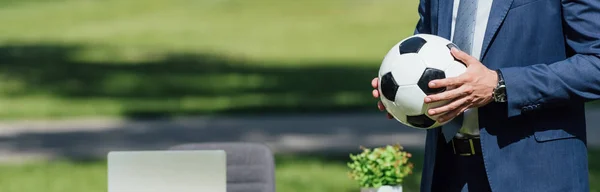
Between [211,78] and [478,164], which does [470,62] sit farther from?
[211,78]

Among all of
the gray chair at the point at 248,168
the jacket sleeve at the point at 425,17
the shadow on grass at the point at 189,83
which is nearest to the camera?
the jacket sleeve at the point at 425,17

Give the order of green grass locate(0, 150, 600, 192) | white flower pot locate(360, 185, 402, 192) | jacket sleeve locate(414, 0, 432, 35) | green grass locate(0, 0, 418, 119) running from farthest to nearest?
green grass locate(0, 0, 418, 119), green grass locate(0, 150, 600, 192), white flower pot locate(360, 185, 402, 192), jacket sleeve locate(414, 0, 432, 35)

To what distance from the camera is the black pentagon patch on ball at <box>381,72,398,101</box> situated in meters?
3.91

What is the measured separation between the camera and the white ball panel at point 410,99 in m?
3.82

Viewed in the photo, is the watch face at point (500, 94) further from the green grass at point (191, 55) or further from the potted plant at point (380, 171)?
the green grass at point (191, 55)

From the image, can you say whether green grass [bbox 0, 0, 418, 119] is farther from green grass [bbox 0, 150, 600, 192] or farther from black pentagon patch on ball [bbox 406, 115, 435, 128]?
black pentagon patch on ball [bbox 406, 115, 435, 128]

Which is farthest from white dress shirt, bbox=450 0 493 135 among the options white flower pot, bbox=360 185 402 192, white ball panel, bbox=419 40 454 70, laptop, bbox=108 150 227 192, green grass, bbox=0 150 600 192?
green grass, bbox=0 150 600 192

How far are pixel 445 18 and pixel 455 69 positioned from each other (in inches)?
12.1

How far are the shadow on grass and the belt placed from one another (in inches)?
424

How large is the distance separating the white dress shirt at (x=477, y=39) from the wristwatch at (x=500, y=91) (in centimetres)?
12

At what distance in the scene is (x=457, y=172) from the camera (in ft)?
13.2

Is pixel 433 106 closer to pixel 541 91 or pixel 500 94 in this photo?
pixel 500 94

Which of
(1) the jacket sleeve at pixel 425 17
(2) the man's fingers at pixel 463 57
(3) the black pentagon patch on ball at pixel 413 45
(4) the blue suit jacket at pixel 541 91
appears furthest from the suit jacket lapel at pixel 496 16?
(1) the jacket sleeve at pixel 425 17

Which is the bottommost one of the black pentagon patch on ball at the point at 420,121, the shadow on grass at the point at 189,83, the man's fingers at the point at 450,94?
the black pentagon patch on ball at the point at 420,121
